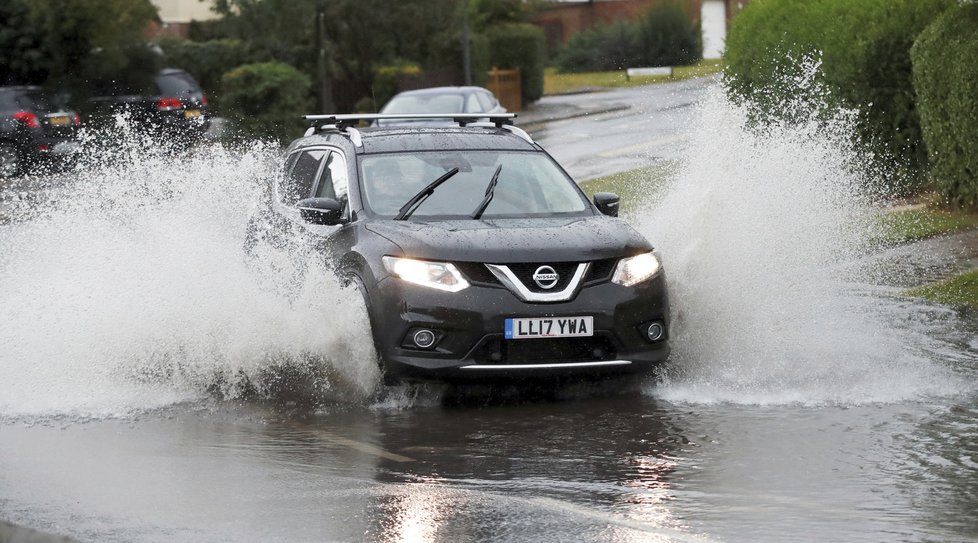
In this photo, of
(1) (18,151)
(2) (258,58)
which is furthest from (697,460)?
(2) (258,58)

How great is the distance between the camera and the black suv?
8609 millimetres

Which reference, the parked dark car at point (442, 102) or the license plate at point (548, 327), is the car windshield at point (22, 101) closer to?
the parked dark car at point (442, 102)

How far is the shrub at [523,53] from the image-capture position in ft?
165


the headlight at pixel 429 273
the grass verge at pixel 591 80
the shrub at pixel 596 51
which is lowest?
the grass verge at pixel 591 80

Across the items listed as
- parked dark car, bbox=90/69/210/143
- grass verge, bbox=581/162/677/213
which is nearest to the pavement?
parked dark car, bbox=90/69/210/143

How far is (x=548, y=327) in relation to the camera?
862 cm

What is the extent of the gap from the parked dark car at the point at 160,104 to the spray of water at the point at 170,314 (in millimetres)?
22646

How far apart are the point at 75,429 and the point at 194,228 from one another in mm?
2483

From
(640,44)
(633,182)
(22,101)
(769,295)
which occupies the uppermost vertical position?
(769,295)

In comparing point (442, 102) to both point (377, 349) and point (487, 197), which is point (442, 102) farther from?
point (377, 349)

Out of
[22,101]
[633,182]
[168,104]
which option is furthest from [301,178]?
[168,104]

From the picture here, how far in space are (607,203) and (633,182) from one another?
1379cm

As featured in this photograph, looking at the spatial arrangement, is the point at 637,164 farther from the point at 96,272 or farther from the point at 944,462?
the point at 944,462

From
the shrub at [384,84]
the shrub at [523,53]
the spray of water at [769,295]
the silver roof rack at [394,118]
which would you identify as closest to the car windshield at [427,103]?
the shrub at [384,84]
